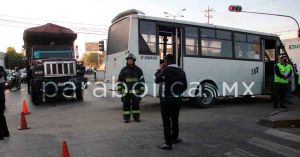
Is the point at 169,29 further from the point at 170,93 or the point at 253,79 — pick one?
the point at 170,93

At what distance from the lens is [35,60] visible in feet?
49.0

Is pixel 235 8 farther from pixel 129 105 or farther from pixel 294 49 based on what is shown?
pixel 129 105

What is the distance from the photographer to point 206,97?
40.0 ft

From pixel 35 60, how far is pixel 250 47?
383 inches

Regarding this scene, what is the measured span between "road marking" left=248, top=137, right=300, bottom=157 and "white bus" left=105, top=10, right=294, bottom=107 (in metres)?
4.59

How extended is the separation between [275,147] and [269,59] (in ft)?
29.8

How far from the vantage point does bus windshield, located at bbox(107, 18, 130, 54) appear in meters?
10.8

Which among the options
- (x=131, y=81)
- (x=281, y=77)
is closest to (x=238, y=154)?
(x=131, y=81)

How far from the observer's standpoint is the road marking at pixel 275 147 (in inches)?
230

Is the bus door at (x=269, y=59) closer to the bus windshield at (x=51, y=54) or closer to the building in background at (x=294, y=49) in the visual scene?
the building in background at (x=294, y=49)

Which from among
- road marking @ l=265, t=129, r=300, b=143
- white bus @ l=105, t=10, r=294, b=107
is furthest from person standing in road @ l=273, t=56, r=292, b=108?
road marking @ l=265, t=129, r=300, b=143

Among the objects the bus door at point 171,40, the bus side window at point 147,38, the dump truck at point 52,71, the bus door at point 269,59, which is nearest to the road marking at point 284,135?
the bus door at point 171,40

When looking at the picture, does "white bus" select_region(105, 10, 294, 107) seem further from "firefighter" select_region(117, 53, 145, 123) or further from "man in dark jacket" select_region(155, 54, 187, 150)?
"man in dark jacket" select_region(155, 54, 187, 150)

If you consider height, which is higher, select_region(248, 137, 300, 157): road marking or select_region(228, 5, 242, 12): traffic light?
select_region(228, 5, 242, 12): traffic light
